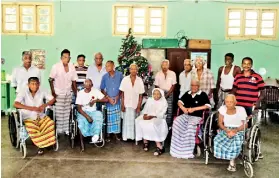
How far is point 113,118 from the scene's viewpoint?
5898 mm

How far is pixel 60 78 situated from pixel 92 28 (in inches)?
133

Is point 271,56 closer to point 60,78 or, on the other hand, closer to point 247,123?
point 247,123

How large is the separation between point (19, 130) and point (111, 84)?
1.63 metres

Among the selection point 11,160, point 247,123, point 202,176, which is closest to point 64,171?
point 11,160

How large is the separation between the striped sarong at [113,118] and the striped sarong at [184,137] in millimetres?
1199

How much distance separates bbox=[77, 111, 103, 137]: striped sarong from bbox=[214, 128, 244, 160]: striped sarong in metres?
1.85

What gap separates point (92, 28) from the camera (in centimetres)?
891

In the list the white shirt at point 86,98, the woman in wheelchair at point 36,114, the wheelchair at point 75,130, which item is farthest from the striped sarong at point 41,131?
the white shirt at point 86,98

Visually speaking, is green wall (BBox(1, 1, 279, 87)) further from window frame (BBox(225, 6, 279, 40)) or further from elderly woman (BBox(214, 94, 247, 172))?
elderly woman (BBox(214, 94, 247, 172))

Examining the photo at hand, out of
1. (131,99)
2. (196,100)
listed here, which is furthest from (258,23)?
(131,99)

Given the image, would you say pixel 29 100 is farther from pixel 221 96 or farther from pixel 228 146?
pixel 221 96

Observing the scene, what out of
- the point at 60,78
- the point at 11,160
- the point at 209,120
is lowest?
the point at 11,160

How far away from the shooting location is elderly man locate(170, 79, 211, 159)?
5.01 meters

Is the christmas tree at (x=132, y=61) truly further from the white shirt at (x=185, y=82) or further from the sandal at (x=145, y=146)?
the sandal at (x=145, y=146)
